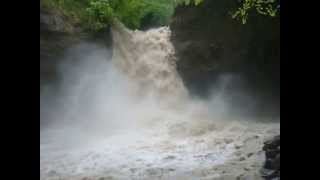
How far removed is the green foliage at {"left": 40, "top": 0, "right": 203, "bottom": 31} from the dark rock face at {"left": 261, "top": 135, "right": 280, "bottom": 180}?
169 cm

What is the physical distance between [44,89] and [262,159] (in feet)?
7.11

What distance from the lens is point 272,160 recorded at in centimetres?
382

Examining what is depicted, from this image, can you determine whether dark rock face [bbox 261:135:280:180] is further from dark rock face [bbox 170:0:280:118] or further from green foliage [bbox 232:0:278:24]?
green foliage [bbox 232:0:278:24]

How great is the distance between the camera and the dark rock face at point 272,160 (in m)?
3.74

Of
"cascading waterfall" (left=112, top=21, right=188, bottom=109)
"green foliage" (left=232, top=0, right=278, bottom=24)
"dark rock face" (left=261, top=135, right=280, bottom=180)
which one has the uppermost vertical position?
"green foliage" (left=232, top=0, right=278, bottom=24)

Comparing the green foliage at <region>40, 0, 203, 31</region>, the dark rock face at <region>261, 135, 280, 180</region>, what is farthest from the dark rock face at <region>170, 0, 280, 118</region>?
the dark rock face at <region>261, 135, 280, 180</region>

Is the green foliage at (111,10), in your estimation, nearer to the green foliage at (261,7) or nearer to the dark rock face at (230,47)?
the dark rock face at (230,47)

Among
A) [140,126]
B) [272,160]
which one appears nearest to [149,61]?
[140,126]

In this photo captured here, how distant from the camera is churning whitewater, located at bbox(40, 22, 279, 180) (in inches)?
153

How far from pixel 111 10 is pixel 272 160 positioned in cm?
211

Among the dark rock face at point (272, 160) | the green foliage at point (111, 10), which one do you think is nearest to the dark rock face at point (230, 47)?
the green foliage at point (111, 10)

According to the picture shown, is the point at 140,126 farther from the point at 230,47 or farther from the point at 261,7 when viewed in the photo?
the point at 261,7

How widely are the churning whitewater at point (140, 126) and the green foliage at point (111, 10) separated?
0.21 metres
